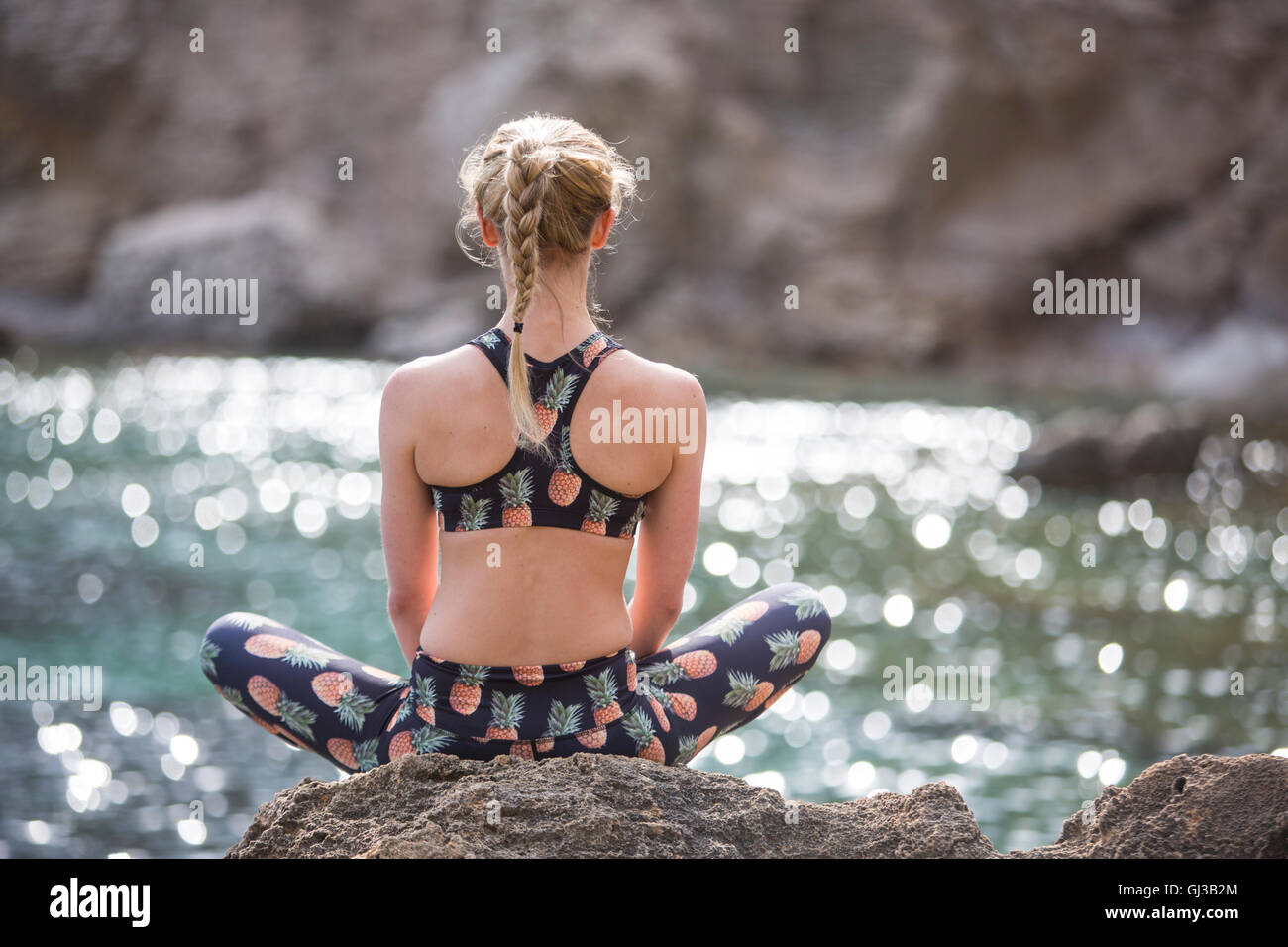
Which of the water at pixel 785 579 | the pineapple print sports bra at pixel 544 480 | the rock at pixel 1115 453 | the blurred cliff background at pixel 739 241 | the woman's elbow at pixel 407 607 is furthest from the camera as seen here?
the blurred cliff background at pixel 739 241

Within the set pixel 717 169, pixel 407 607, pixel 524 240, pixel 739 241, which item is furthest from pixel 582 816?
pixel 717 169

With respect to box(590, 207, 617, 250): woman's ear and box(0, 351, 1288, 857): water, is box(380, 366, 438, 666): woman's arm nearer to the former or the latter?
box(590, 207, 617, 250): woman's ear

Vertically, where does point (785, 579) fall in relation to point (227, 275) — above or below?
below

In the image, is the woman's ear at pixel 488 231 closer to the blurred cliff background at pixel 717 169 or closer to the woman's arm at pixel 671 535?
the woman's arm at pixel 671 535

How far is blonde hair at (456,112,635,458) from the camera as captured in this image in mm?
2211

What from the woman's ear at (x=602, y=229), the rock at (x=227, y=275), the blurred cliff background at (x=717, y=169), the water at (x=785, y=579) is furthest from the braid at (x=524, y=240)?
the rock at (x=227, y=275)

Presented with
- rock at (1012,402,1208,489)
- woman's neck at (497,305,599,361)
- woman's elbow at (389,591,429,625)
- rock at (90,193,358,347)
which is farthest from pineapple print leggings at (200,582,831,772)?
rock at (90,193,358,347)

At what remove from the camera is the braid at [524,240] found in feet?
7.22

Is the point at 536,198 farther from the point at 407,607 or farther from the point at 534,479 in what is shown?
the point at 407,607

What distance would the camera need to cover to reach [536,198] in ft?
7.29

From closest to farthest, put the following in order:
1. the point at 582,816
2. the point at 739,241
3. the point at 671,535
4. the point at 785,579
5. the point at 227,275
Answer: the point at 582,816
the point at 671,535
the point at 785,579
the point at 227,275
the point at 739,241

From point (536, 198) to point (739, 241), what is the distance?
1696 cm

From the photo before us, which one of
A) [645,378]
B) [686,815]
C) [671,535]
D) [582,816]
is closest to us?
[582,816]

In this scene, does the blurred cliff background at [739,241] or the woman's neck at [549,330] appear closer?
the woman's neck at [549,330]
